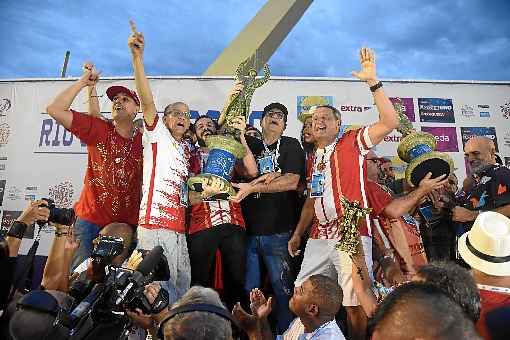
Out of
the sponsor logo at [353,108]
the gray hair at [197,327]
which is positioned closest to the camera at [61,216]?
the gray hair at [197,327]

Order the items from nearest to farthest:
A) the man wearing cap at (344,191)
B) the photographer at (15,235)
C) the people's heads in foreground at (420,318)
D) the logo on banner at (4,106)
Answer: the people's heads in foreground at (420,318)
the photographer at (15,235)
the man wearing cap at (344,191)
the logo on banner at (4,106)

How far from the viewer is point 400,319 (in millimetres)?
1078

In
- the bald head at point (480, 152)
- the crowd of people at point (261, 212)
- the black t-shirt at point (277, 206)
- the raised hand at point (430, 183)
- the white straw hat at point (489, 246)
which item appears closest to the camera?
the white straw hat at point (489, 246)

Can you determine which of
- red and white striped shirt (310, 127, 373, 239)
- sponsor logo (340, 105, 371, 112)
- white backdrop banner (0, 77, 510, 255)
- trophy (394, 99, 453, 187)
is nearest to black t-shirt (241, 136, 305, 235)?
red and white striped shirt (310, 127, 373, 239)

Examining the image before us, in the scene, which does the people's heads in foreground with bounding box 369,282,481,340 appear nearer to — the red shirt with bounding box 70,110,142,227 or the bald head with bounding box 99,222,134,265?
the bald head with bounding box 99,222,134,265

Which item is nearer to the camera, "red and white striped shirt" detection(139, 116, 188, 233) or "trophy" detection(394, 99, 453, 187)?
"red and white striped shirt" detection(139, 116, 188, 233)

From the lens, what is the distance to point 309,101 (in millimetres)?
4883

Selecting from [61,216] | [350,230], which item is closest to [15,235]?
[61,216]

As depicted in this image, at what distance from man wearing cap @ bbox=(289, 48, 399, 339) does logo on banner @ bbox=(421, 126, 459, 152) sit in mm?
2006

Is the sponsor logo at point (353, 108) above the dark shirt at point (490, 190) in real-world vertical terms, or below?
above

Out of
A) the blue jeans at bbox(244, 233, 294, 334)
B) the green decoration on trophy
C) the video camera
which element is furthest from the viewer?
the blue jeans at bbox(244, 233, 294, 334)

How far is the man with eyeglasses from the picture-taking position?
A: 301cm

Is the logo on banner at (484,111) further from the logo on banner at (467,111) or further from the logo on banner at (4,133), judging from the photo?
the logo on banner at (4,133)

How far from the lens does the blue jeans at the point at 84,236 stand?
3.29 m
